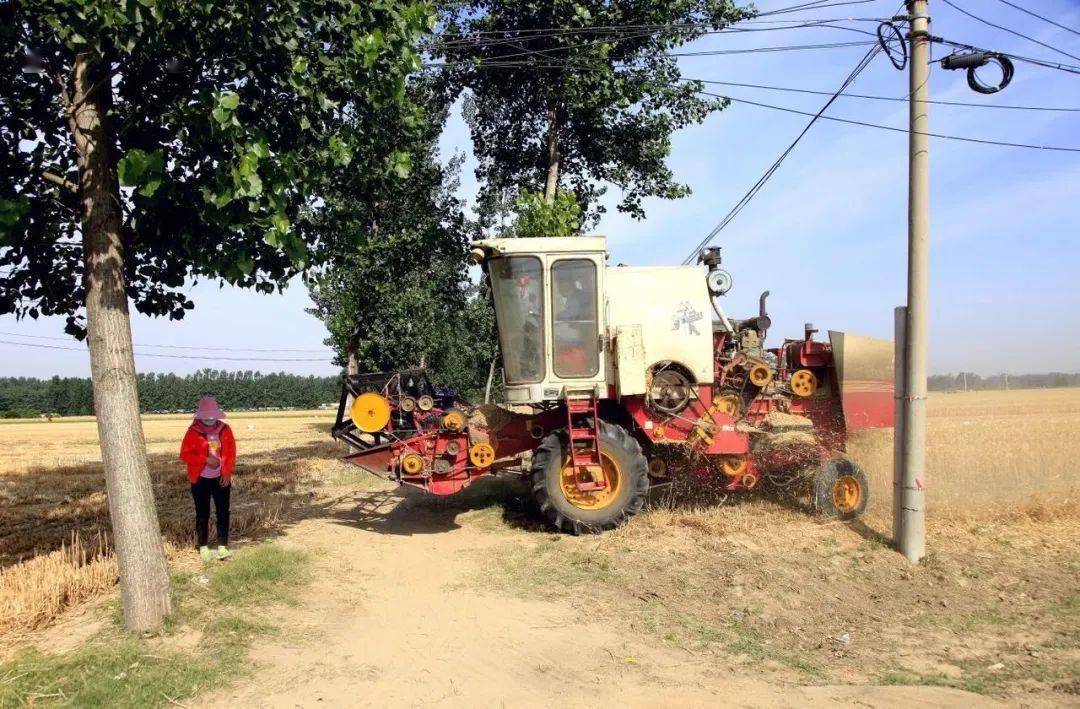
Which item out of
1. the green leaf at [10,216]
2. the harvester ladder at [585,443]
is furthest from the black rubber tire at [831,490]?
the green leaf at [10,216]

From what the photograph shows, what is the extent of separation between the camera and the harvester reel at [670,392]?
30.1 feet

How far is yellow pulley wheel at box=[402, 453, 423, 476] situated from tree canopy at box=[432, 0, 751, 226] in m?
6.59

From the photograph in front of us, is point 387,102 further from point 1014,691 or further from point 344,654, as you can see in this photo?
point 1014,691

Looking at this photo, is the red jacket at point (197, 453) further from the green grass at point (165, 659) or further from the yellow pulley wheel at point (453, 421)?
the yellow pulley wheel at point (453, 421)

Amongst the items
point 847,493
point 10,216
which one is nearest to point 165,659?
point 10,216

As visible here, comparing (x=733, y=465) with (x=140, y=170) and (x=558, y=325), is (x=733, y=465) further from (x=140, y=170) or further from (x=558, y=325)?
(x=140, y=170)

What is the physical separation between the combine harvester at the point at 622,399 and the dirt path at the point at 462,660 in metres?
1.72

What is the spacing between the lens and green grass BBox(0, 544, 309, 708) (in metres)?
4.41

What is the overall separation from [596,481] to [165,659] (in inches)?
196

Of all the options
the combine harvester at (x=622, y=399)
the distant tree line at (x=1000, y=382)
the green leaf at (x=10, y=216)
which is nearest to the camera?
the green leaf at (x=10, y=216)

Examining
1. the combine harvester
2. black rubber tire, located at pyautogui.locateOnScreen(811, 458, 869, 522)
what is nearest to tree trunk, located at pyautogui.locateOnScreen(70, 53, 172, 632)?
the combine harvester

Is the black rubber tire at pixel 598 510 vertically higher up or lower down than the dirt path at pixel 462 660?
higher up

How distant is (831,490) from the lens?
29.7ft

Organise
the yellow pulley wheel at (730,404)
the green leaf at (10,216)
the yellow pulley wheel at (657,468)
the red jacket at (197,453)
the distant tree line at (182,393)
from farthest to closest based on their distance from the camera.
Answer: the distant tree line at (182,393) < the yellow pulley wheel at (657,468) < the yellow pulley wheel at (730,404) < the red jacket at (197,453) < the green leaf at (10,216)
